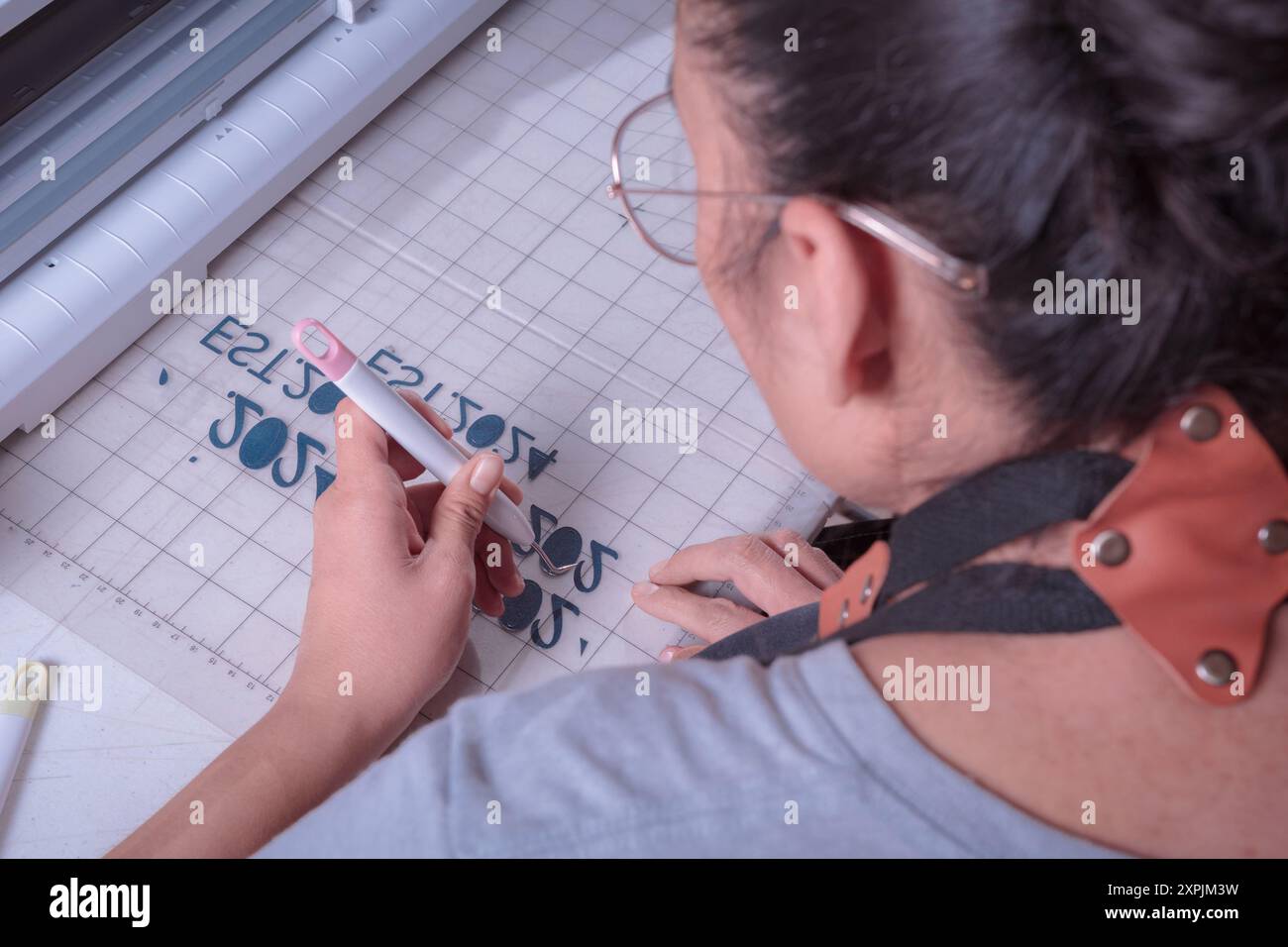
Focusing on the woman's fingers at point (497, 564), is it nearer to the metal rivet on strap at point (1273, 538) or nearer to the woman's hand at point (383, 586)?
the woman's hand at point (383, 586)

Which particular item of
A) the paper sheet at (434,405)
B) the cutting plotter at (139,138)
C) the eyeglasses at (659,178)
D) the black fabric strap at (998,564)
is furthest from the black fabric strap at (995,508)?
the cutting plotter at (139,138)

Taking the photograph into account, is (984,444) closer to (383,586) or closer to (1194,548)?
(1194,548)

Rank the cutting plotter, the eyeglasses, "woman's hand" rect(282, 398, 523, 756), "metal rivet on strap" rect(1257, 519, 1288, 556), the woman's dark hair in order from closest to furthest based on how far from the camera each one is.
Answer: the woman's dark hair
"metal rivet on strap" rect(1257, 519, 1288, 556)
the eyeglasses
"woman's hand" rect(282, 398, 523, 756)
the cutting plotter

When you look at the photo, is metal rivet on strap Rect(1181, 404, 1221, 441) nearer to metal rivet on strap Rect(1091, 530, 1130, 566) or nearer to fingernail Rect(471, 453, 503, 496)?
metal rivet on strap Rect(1091, 530, 1130, 566)

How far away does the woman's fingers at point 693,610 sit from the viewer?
81 centimetres

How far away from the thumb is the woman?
0.84ft

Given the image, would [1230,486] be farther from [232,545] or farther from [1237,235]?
[232,545]

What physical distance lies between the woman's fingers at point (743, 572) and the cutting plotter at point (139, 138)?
0.50 metres

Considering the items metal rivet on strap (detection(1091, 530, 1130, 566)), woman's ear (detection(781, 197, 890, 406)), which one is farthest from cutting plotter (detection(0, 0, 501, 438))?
metal rivet on strap (detection(1091, 530, 1130, 566))

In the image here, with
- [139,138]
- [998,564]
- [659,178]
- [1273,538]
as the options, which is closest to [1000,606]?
[998,564]

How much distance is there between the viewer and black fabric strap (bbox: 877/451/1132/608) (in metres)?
0.48

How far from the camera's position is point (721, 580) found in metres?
0.84
